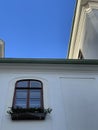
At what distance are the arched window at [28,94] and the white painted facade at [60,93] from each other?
18cm

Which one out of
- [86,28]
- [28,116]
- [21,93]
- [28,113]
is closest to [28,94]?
[21,93]

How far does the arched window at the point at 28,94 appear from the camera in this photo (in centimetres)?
1155

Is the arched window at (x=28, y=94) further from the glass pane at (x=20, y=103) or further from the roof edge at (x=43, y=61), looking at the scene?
the roof edge at (x=43, y=61)

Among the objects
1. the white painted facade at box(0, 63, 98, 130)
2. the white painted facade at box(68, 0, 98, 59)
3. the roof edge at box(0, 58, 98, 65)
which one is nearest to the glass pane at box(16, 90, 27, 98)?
the white painted facade at box(0, 63, 98, 130)

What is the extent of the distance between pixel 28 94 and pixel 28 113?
55.4 inches

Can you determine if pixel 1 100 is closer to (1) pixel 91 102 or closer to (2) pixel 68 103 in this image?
(2) pixel 68 103

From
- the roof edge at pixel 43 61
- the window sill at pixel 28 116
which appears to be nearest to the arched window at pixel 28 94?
the window sill at pixel 28 116

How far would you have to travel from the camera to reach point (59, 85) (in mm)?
12422

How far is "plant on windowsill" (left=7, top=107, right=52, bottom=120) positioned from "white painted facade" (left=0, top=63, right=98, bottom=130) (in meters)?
0.14

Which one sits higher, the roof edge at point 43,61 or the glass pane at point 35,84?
the roof edge at point 43,61

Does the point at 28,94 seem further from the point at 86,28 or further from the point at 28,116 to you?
the point at 86,28

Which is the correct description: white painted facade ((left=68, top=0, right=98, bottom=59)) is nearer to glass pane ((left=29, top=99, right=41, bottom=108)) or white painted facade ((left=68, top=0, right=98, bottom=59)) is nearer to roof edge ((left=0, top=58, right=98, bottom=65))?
roof edge ((left=0, top=58, right=98, bottom=65))

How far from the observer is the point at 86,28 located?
65.8 feet

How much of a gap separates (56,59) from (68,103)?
8.45 ft
